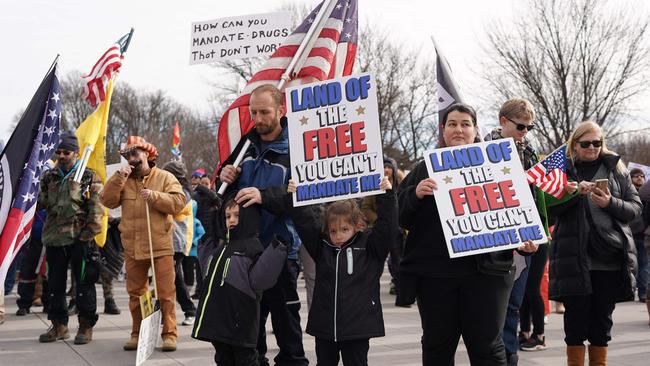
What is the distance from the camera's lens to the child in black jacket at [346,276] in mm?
4582

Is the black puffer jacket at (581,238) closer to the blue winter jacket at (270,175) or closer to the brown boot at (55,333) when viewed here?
the blue winter jacket at (270,175)

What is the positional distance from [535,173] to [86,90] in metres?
5.53

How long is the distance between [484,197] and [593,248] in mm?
1635

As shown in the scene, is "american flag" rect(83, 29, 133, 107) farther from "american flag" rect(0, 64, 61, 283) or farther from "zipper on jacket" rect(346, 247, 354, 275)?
"zipper on jacket" rect(346, 247, 354, 275)

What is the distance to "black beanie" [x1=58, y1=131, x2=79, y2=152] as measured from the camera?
7699mm

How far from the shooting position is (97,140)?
7973 mm

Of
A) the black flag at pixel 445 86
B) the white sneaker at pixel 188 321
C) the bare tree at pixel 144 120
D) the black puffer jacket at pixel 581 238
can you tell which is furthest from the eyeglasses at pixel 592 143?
the bare tree at pixel 144 120

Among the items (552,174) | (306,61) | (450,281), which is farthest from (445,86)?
(450,281)

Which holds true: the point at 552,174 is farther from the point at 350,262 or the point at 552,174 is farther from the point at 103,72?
the point at 103,72

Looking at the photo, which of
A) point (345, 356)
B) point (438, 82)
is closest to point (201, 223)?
point (438, 82)

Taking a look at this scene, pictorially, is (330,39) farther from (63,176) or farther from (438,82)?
(63,176)

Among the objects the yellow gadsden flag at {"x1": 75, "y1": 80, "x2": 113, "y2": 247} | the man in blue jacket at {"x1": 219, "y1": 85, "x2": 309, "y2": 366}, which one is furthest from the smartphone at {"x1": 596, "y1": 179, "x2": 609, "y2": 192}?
the yellow gadsden flag at {"x1": 75, "y1": 80, "x2": 113, "y2": 247}

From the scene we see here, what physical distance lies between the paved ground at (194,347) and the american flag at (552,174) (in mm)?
2088

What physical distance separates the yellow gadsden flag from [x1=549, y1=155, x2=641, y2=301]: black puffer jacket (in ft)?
15.2
